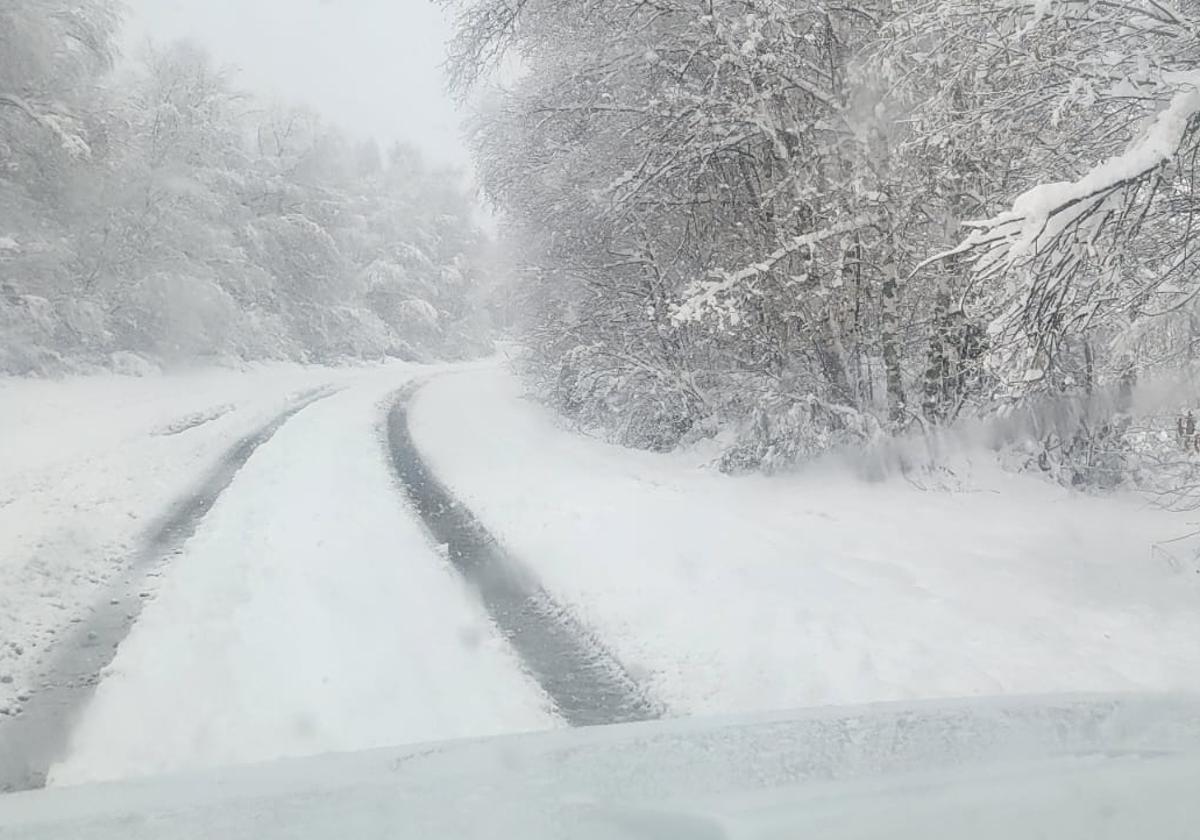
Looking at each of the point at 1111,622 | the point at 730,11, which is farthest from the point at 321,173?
the point at 1111,622

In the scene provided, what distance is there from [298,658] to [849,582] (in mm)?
4008

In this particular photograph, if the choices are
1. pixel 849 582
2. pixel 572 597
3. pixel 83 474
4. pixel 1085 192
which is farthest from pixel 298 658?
pixel 83 474

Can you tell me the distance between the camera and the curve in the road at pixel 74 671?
4254 mm

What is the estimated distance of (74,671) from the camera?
5.36 meters

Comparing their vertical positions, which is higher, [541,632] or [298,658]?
[298,658]

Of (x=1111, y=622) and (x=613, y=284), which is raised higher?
(x=613, y=284)

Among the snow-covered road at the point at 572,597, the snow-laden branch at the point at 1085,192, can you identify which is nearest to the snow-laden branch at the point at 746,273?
the snow-covered road at the point at 572,597

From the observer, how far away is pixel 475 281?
5562 cm

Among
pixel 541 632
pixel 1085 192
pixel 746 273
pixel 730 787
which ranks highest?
pixel 1085 192

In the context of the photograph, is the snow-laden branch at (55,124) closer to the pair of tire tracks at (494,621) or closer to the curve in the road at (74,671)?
the pair of tire tracks at (494,621)

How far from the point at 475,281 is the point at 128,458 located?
43717 mm

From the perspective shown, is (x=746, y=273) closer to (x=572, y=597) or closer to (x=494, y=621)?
(x=572, y=597)

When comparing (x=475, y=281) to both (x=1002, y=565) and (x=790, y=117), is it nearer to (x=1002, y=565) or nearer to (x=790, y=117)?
(x=790, y=117)

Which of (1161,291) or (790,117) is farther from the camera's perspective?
(790,117)
